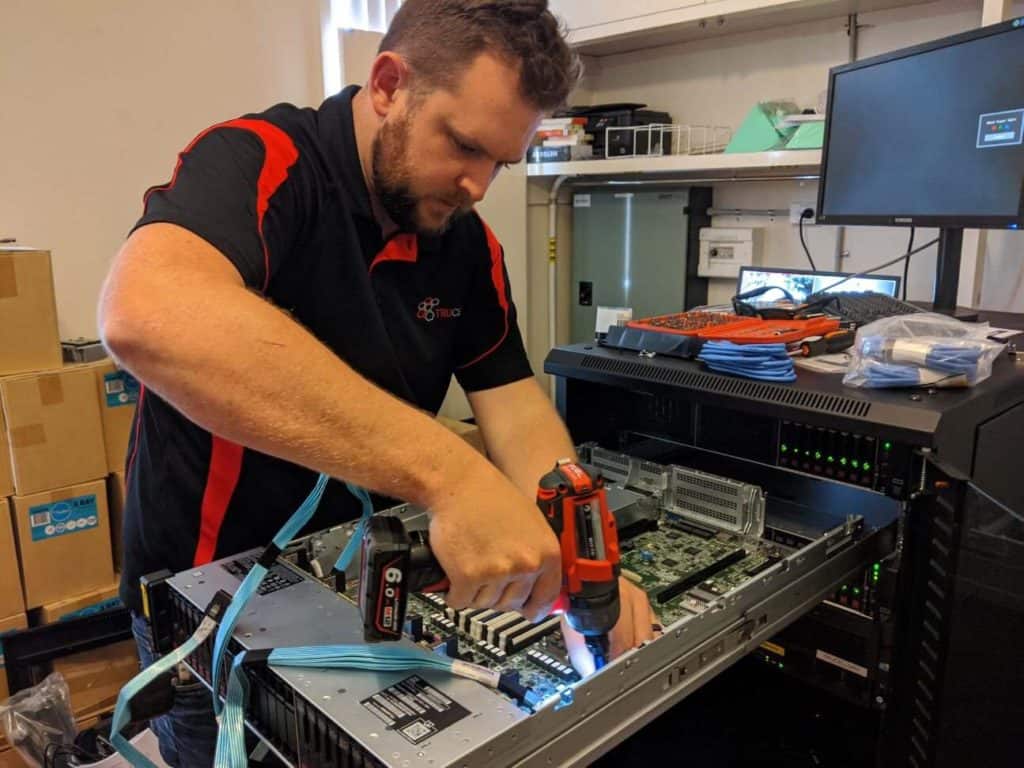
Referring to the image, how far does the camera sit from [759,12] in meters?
2.14

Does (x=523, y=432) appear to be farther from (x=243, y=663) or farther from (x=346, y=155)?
(x=243, y=663)

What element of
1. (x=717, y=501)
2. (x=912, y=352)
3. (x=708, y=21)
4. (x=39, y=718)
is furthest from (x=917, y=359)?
(x=39, y=718)

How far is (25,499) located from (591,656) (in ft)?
5.06

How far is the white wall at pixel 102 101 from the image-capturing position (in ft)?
6.36

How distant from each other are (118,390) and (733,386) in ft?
4.95

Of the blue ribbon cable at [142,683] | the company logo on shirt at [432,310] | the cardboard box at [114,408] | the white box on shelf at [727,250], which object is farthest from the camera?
the white box on shelf at [727,250]

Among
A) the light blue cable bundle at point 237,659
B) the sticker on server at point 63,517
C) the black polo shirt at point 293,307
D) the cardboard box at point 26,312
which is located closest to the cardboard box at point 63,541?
the sticker on server at point 63,517

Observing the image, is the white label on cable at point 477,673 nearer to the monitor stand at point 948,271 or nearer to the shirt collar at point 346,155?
the shirt collar at point 346,155

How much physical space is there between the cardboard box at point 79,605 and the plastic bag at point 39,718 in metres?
0.14

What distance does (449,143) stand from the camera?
33.7 inches

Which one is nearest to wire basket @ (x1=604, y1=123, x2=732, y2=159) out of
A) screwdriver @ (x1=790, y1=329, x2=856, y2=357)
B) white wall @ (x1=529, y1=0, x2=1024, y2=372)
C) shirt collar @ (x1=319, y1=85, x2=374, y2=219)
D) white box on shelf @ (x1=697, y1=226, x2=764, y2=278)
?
white wall @ (x1=529, y1=0, x2=1024, y2=372)

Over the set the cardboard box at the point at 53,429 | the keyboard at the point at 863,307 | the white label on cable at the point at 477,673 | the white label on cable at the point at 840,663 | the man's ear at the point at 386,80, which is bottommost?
the white label on cable at the point at 840,663

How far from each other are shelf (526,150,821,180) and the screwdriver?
40.9 inches

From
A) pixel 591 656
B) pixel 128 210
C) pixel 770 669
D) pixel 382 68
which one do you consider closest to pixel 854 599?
pixel 770 669
